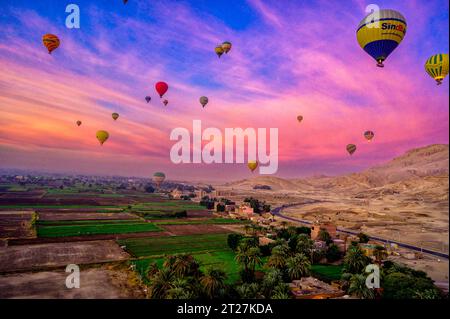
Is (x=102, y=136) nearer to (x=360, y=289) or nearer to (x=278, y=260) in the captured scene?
(x=278, y=260)

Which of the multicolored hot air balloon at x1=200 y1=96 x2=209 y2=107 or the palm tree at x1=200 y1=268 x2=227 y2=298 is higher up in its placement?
the multicolored hot air balloon at x1=200 y1=96 x2=209 y2=107

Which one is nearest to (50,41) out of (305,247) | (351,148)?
(305,247)

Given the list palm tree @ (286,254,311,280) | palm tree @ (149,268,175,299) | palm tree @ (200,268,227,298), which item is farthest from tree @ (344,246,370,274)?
palm tree @ (149,268,175,299)

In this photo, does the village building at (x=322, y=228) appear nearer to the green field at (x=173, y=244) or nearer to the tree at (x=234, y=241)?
the tree at (x=234, y=241)

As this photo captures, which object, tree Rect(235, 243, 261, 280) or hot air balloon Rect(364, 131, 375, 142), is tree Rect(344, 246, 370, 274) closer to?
tree Rect(235, 243, 261, 280)

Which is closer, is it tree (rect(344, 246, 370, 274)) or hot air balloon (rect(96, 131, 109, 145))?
tree (rect(344, 246, 370, 274))
